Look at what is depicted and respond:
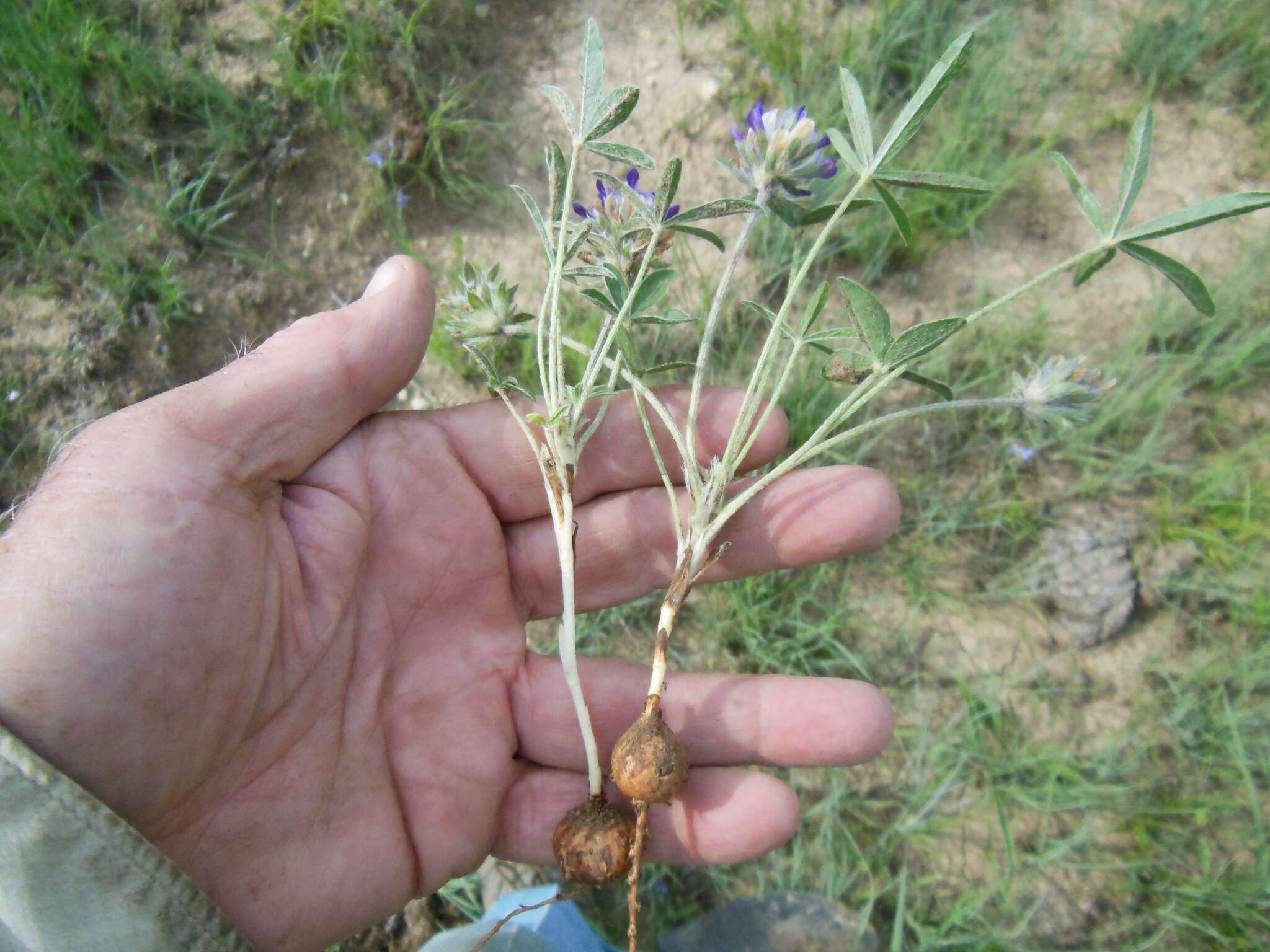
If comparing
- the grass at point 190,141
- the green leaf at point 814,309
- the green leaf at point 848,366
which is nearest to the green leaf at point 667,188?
the green leaf at point 814,309

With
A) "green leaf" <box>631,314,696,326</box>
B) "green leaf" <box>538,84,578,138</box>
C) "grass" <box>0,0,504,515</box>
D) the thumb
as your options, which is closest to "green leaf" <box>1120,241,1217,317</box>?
"green leaf" <box>631,314,696,326</box>

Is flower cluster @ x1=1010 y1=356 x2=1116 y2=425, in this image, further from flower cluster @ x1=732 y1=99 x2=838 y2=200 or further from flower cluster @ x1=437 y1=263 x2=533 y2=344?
flower cluster @ x1=437 y1=263 x2=533 y2=344

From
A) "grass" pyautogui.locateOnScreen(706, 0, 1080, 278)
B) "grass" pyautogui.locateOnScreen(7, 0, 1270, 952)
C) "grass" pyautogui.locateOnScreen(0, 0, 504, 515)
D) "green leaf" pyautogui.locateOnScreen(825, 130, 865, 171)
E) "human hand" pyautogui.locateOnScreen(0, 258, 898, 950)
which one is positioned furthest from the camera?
"grass" pyautogui.locateOnScreen(706, 0, 1080, 278)

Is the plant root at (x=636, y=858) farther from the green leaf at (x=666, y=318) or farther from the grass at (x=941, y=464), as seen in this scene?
the green leaf at (x=666, y=318)

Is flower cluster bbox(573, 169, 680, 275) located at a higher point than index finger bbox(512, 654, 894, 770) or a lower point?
higher

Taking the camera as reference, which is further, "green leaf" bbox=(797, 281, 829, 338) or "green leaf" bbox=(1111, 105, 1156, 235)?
"green leaf" bbox=(797, 281, 829, 338)

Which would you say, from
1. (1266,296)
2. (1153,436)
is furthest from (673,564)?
(1266,296)

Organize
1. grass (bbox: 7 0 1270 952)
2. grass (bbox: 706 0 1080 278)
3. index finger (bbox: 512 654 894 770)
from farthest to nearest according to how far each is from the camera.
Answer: grass (bbox: 706 0 1080 278) → grass (bbox: 7 0 1270 952) → index finger (bbox: 512 654 894 770)

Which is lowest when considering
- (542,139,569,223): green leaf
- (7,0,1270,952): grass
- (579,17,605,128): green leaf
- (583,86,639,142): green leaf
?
(7,0,1270,952): grass

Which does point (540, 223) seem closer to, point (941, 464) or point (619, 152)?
point (619, 152)
